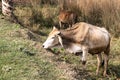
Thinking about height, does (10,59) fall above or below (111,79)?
above

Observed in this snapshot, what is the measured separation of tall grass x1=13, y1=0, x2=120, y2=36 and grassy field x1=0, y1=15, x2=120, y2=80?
8.50 ft

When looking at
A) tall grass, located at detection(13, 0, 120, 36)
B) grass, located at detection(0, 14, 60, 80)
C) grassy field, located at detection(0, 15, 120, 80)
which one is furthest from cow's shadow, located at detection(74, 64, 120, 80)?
tall grass, located at detection(13, 0, 120, 36)

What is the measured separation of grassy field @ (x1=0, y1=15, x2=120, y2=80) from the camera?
7887mm

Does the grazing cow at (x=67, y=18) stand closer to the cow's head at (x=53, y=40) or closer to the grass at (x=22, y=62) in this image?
the grass at (x=22, y=62)

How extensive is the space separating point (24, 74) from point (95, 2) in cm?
705

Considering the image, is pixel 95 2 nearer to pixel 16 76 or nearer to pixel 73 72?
pixel 73 72

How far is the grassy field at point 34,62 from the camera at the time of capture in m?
7.89

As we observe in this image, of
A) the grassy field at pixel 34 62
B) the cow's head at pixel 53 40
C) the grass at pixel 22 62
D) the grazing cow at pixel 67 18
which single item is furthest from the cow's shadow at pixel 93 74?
the grazing cow at pixel 67 18

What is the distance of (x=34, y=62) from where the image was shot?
841cm

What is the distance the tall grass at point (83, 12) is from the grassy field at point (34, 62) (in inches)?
102

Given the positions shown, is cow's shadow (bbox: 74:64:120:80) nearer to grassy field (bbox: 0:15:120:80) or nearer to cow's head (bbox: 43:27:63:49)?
grassy field (bbox: 0:15:120:80)

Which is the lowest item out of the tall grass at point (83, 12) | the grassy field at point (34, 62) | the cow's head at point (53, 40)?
the tall grass at point (83, 12)

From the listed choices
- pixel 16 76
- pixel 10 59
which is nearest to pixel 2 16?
pixel 10 59

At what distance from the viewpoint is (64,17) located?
519 inches
